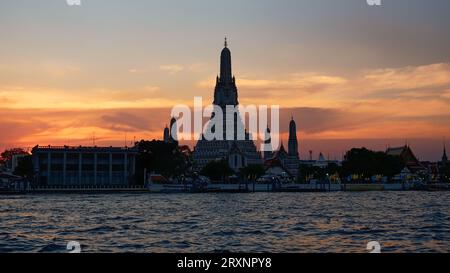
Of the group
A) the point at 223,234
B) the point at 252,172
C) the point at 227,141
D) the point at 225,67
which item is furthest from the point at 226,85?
the point at 223,234

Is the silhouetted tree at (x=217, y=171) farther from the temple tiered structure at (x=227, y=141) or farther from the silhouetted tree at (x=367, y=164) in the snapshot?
the silhouetted tree at (x=367, y=164)

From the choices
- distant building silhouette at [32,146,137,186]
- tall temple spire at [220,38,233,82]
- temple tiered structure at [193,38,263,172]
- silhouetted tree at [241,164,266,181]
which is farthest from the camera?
tall temple spire at [220,38,233,82]

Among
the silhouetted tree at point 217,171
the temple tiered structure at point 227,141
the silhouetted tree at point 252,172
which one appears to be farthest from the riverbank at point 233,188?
the temple tiered structure at point 227,141

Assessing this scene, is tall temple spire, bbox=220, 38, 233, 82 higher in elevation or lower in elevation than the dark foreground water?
higher

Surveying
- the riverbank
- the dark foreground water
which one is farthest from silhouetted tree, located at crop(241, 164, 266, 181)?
the dark foreground water

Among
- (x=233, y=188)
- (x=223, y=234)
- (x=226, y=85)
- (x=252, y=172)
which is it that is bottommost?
(x=223, y=234)

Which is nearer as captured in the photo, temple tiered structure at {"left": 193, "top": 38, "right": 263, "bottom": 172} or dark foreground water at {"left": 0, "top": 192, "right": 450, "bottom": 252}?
dark foreground water at {"left": 0, "top": 192, "right": 450, "bottom": 252}

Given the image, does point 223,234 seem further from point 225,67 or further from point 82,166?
point 225,67

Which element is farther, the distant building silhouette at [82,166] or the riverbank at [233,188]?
the distant building silhouette at [82,166]

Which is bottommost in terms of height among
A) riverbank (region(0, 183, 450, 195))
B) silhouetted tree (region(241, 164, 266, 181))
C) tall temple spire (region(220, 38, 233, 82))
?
riverbank (region(0, 183, 450, 195))

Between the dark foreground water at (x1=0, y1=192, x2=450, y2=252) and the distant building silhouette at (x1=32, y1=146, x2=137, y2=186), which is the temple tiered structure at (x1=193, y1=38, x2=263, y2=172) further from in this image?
the dark foreground water at (x1=0, y1=192, x2=450, y2=252)

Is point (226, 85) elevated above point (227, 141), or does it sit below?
above

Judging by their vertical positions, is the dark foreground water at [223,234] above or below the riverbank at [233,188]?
below
